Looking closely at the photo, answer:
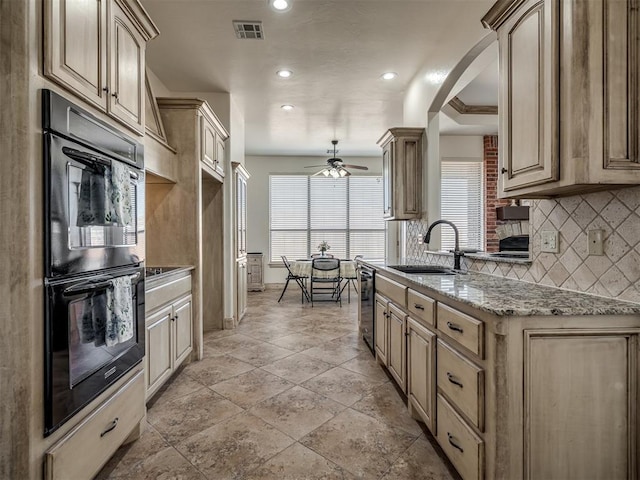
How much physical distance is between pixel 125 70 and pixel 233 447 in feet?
7.14

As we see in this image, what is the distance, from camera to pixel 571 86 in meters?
1.41

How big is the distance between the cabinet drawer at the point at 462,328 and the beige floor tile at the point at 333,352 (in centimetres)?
175

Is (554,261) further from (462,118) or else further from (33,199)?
(462,118)

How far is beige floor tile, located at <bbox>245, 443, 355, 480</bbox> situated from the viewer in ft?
5.76

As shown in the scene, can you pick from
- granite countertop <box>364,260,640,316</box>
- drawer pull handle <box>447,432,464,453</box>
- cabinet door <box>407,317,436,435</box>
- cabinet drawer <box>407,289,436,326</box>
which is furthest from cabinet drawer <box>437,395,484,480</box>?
granite countertop <box>364,260,640,316</box>

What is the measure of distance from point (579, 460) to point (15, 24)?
8.46 feet

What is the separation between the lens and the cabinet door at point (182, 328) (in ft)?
9.49

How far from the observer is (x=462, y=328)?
1585 mm

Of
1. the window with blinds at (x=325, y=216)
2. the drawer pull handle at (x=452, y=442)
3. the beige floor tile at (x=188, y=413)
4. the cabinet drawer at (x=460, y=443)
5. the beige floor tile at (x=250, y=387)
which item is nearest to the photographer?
the cabinet drawer at (x=460, y=443)

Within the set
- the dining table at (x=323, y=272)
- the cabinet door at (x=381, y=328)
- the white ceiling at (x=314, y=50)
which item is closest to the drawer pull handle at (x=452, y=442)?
the cabinet door at (x=381, y=328)

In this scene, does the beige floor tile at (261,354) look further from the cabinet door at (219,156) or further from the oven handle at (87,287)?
the cabinet door at (219,156)

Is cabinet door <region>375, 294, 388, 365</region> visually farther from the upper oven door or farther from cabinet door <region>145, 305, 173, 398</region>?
the upper oven door

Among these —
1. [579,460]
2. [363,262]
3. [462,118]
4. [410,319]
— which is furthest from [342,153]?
[579,460]

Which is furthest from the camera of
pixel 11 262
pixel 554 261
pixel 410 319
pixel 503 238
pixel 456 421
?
pixel 503 238
